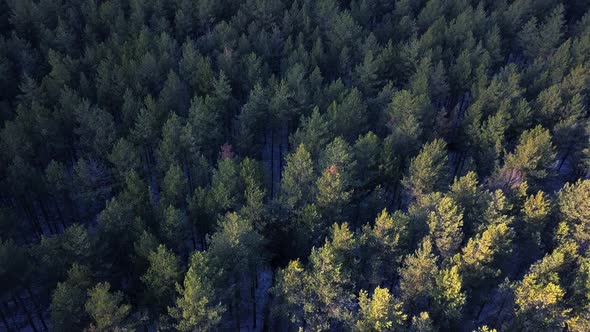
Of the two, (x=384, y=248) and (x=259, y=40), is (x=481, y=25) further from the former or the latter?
(x=384, y=248)

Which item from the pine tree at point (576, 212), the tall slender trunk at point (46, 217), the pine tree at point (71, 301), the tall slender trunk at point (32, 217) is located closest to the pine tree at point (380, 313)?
the pine tree at point (576, 212)

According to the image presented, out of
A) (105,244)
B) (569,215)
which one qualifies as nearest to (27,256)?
(105,244)

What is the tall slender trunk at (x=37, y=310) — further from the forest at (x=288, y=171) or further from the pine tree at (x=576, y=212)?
the pine tree at (x=576, y=212)

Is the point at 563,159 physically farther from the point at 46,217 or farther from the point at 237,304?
the point at 46,217

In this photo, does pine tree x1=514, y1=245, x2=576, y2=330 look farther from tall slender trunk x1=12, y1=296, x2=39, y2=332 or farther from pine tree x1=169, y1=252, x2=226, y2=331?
tall slender trunk x1=12, y1=296, x2=39, y2=332

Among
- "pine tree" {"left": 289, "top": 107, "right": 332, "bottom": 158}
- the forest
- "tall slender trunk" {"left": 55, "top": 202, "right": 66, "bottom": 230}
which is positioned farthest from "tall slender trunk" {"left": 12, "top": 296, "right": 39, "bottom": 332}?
"pine tree" {"left": 289, "top": 107, "right": 332, "bottom": 158}

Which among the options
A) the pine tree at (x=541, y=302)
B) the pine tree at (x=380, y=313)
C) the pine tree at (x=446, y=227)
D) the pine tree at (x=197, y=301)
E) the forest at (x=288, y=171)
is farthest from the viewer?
the pine tree at (x=446, y=227)

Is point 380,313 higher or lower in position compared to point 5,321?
lower

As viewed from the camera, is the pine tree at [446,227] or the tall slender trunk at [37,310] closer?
the pine tree at [446,227]

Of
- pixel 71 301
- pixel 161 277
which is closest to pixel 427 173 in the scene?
pixel 161 277
